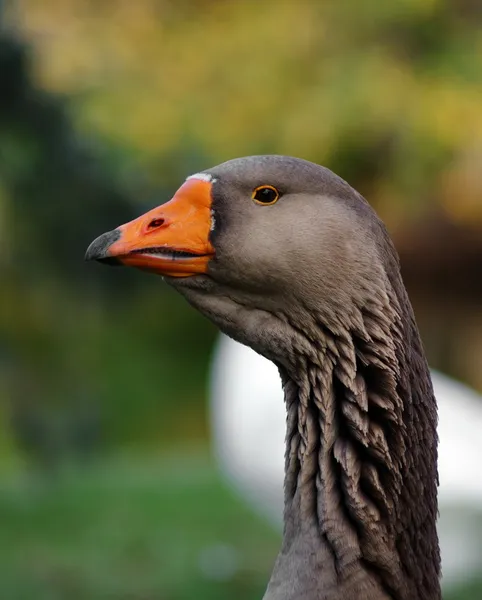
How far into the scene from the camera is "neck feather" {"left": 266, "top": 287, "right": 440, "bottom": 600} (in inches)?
109

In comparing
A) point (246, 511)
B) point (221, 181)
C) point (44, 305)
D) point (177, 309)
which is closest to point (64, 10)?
point (177, 309)

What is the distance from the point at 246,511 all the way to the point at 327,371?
7.01m

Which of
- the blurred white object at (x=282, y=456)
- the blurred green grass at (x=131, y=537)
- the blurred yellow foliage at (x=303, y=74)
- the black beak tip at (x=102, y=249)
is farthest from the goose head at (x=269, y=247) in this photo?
the blurred yellow foliage at (x=303, y=74)

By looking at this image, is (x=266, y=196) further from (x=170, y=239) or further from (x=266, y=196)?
(x=170, y=239)

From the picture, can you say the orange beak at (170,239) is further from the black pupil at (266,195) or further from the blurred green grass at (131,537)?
the blurred green grass at (131,537)

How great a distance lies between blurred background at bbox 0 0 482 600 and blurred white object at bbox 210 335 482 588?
16cm

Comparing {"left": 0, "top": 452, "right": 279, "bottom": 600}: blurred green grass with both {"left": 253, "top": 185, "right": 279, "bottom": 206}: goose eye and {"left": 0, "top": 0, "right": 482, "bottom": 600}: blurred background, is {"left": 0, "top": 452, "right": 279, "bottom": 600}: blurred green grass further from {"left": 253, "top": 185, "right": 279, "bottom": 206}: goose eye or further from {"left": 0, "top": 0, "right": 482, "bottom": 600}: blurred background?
{"left": 253, "top": 185, "right": 279, "bottom": 206}: goose eye

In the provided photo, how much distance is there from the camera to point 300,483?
286 cm

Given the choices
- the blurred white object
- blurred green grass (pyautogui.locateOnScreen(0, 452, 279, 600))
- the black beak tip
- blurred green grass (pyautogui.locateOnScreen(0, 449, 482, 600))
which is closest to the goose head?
the black beak tip

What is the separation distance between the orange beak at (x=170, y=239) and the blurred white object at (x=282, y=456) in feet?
13.3

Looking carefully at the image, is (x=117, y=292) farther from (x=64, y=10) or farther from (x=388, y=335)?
(x=64, y=10)

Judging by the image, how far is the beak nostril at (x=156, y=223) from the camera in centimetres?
283

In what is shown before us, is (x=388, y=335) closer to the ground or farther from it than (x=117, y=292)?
closer to the ground

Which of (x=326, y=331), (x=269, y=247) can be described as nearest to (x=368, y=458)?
(x=326, y=331)
